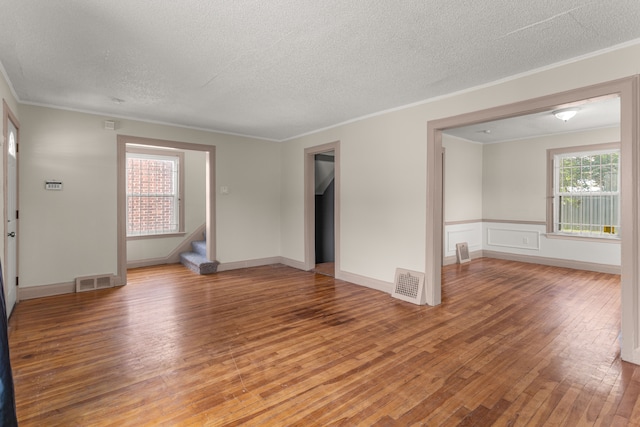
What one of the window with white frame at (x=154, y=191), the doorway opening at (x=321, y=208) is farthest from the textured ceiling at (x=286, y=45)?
the window with white frame at (x=154, y=191)

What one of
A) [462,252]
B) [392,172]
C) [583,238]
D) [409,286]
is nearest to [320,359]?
[409,286]

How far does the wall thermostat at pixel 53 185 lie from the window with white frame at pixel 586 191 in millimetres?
8263

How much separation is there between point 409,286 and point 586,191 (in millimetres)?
4477

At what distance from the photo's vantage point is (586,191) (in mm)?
5980

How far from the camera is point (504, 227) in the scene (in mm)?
6938

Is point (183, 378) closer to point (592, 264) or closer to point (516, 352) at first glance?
point (516, 352)

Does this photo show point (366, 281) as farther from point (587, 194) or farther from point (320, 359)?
point (587, 194)

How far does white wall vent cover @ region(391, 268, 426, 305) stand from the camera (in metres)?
3.91

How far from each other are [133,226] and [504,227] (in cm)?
758

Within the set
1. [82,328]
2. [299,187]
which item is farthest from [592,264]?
[82,328]

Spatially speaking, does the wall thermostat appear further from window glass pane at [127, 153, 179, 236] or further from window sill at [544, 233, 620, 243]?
window sill at [544, 233, 620, 243]

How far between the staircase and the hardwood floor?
3.66 feet

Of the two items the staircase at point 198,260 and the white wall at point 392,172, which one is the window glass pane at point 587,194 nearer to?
the white wall at point 392,172

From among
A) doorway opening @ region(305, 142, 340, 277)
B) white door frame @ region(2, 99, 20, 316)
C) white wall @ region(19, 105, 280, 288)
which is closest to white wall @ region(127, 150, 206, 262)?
white wall @ region(19, 105, 280, 288)
